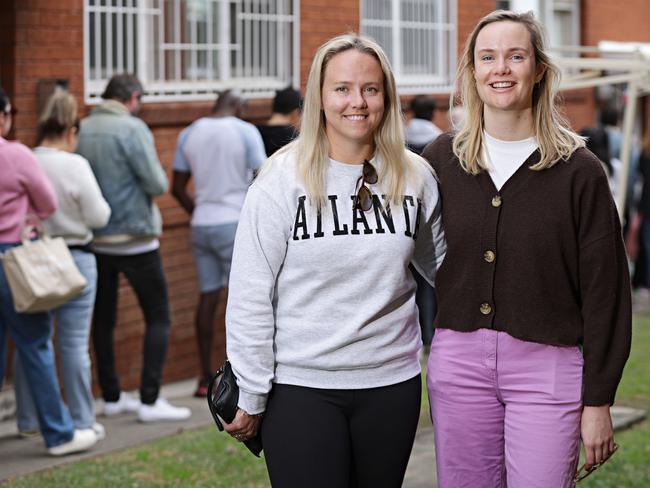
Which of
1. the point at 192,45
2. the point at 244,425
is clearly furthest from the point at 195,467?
the point at 192,45

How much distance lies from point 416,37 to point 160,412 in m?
5.79

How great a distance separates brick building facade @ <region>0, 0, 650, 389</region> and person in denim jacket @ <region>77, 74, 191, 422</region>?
0.55m

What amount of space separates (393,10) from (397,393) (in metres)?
8.75

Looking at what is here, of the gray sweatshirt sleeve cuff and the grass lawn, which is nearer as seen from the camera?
the gray sweatshirt sleeve cuff

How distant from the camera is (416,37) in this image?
12664 millimetres

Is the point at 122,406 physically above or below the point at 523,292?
below

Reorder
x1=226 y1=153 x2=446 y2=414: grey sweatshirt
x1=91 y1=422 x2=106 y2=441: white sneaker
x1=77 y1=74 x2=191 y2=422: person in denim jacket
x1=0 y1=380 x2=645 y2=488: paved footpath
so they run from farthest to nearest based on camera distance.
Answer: x1=77 y1=74 x2=191 y2=422: person in denim jacket < x1=91 y1=422 x2=106 y2=441: white sneaker < x1=0 y1=380 x2=645 y2=488: paved footpath < x1=226 y1=153 x2=446 y2=414: grey sweatshirt

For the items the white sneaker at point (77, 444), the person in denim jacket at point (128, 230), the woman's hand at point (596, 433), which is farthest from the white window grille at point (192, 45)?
the woman's hand at point (596, 433)

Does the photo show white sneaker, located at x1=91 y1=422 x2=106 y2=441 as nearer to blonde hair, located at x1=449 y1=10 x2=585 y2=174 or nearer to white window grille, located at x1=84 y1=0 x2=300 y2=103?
white window grille, located at x1=84 y1=0 x2=300 y2=103

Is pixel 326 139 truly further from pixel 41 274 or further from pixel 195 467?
pixel 195 467

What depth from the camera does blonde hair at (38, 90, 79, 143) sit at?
23.3 feet

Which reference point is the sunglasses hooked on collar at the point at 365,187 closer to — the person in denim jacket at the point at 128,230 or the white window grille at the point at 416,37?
the person in denim jacket at the point at 128,230

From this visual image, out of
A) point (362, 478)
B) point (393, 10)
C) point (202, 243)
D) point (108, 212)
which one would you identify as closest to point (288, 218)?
point (362, 478)

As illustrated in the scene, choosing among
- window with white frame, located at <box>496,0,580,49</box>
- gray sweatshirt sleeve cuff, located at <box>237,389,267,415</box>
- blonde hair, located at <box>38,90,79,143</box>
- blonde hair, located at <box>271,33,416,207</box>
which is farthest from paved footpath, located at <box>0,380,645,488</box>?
window with white frame, located at <box>496,0,580,49</box>
